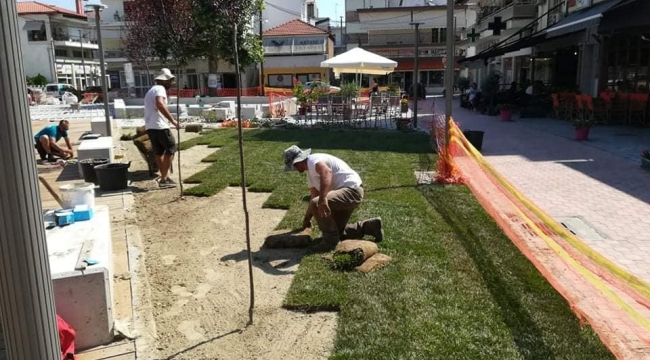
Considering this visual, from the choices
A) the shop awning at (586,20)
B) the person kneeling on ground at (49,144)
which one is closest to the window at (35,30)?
the person kneeling on ground at (49,144)

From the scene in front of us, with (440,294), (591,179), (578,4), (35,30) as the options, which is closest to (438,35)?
(578,4)

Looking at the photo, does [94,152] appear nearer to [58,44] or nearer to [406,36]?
[406,36]

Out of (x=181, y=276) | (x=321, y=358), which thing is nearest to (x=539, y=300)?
(x=321, y=358)

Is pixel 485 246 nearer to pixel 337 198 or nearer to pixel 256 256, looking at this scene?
pixel 337 198

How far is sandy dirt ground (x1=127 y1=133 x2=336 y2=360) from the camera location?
12.1 ft

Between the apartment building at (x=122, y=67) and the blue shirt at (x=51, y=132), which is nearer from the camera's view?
the blue shirt at (x=51, y=132)

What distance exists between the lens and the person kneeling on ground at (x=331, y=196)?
5.09 metres

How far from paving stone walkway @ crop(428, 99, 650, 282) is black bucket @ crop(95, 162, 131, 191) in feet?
20.8

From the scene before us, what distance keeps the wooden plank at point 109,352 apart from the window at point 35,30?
61.7m

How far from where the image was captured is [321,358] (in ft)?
11.4

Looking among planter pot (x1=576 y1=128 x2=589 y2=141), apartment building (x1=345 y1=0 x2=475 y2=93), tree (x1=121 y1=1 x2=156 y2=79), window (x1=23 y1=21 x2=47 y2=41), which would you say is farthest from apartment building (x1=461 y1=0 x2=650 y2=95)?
window (x1=23 y1=21 x2=47 y2=41)

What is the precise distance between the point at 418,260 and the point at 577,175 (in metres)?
5.56

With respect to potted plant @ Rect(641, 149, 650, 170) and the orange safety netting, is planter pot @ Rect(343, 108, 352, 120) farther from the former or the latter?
the orange safety netting

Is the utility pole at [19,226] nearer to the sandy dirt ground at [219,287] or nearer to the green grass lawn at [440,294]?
the sandy dirt ground at [219,287]
